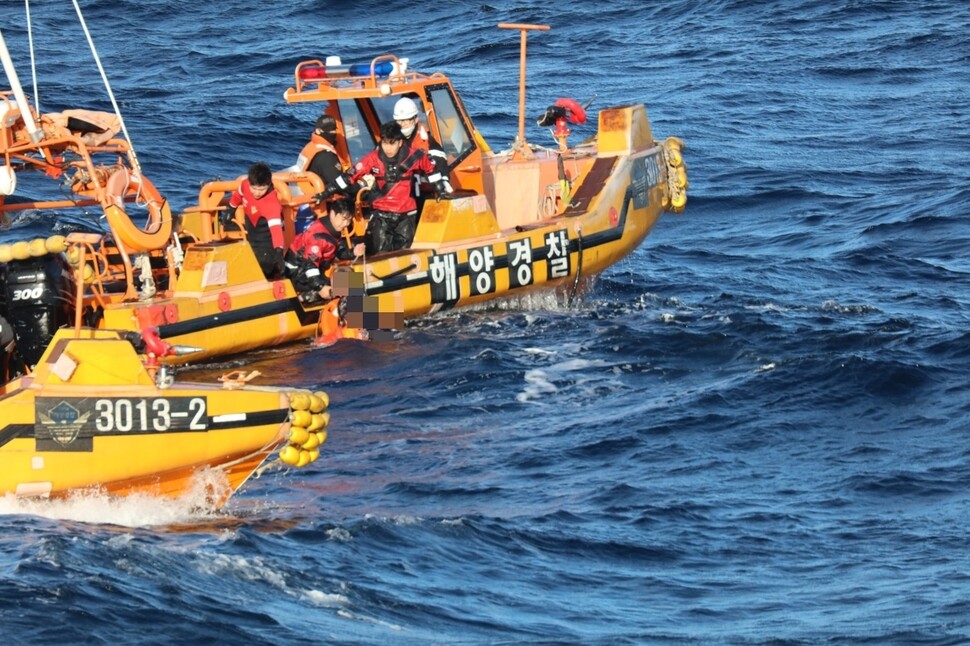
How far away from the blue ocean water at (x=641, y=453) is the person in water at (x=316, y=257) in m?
0.53

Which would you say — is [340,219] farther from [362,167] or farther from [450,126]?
[450,126]

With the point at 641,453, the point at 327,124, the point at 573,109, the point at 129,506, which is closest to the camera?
the point at 129,506

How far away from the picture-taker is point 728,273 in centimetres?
1884

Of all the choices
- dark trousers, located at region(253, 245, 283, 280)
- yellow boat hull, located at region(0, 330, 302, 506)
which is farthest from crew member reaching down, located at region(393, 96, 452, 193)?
yellow boat hull, located at region(0, 330, 302, 506)

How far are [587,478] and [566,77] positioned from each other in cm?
1799

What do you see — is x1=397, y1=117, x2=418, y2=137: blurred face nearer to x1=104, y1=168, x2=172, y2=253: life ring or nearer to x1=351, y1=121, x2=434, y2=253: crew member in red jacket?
x1=351, y1=121, x2=434, y2=253: crew member in red jacket

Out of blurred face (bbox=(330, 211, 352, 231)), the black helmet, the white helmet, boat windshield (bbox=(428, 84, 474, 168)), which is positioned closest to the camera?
blurred face (bbox=(330, 211, 352, 231))

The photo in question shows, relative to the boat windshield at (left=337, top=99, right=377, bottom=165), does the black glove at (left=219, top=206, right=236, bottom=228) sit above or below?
below

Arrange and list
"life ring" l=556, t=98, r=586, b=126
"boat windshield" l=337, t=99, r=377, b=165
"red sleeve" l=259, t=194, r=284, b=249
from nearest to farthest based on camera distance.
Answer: "red sleeve" l=259, t=194, r=284, b=249, "boat windshield" l=337, t=99, r=377, b=165, "life ring" l=556, t=98, r=586, b=126

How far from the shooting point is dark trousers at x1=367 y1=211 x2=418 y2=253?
16266 mm

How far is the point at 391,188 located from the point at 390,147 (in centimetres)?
38

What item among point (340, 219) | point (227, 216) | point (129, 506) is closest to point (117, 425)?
point (129, 506)

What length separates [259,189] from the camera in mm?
15133

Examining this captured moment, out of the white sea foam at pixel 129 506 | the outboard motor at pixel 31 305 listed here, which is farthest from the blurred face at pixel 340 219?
the white sea foam at pixel 129 506
